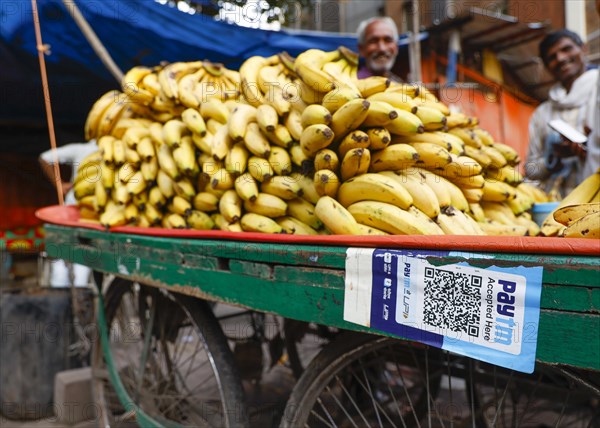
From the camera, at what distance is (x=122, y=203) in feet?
8.14

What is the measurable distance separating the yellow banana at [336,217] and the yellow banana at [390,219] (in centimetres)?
4

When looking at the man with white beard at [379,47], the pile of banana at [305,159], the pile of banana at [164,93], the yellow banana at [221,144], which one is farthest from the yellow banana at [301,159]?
the man with white beard at [379,47]

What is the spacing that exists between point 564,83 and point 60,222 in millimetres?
3777

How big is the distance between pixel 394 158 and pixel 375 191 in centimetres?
18

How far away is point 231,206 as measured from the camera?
1924mm

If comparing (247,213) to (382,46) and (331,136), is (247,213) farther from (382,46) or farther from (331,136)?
(382,46)

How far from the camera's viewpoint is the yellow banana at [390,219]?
147cm

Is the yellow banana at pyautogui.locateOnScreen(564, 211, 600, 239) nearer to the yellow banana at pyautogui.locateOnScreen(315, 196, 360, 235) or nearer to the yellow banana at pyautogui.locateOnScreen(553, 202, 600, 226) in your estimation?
the yellow banana at pyautogui.locateOnScreen(553, 202, 600, 226)

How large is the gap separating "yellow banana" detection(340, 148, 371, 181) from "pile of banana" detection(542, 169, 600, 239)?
0.61 meters

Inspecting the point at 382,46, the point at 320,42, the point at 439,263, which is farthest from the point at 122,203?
the point at 320,42

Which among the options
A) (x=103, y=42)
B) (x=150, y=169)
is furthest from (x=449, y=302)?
(x=103, y=42)

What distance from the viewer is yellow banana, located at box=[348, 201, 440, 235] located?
1.47 metres

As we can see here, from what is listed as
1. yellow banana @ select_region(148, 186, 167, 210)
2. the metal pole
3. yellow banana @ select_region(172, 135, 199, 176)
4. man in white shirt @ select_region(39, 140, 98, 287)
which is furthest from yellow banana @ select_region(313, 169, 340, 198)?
the metal pole

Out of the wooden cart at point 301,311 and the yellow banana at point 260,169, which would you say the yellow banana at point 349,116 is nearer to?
the yellow banana at point 260,169
